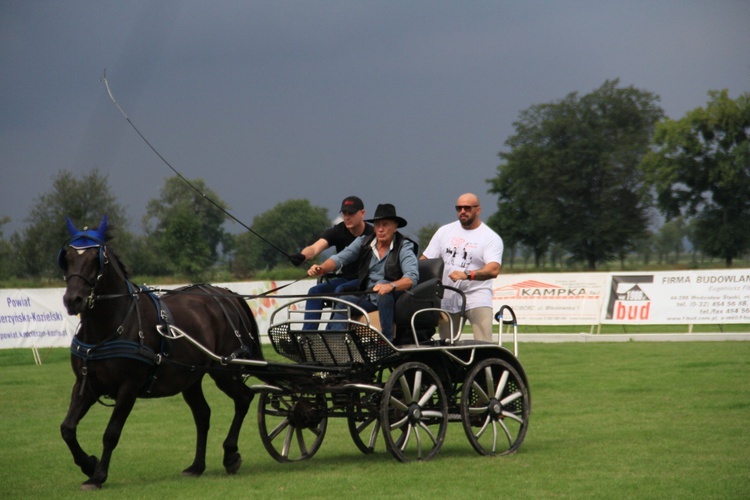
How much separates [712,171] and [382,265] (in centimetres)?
6561

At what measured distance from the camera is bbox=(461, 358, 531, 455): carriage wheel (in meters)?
9.01

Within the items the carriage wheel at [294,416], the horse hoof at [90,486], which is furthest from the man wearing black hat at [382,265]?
the horse hoof at [90,486]

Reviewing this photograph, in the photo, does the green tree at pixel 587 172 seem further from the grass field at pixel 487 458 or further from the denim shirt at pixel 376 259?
the denim shirt at pixel 376 259

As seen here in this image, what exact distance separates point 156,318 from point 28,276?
39.0m

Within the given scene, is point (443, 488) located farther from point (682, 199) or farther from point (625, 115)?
point (625, 115)

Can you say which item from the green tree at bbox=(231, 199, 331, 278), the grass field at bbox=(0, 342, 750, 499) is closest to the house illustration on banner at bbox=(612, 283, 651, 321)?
the grass field at bbox=(0, 342, 750, 499)

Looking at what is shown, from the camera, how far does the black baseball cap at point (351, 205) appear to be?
9.51 metres

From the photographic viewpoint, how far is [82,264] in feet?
24.7

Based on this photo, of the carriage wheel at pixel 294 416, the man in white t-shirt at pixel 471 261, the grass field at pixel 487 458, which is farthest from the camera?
the man in white t-shirt at pixel 471 261

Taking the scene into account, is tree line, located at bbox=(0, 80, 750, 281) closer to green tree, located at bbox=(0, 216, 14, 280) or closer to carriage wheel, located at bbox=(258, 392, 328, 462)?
green tree, located at bbox=(0, 216, 14, 280)

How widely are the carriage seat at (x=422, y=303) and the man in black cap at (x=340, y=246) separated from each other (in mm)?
565

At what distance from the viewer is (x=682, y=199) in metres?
72.8

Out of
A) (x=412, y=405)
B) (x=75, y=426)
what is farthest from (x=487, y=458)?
(x=75, y=426)

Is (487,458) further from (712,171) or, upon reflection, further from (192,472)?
(712,171)
